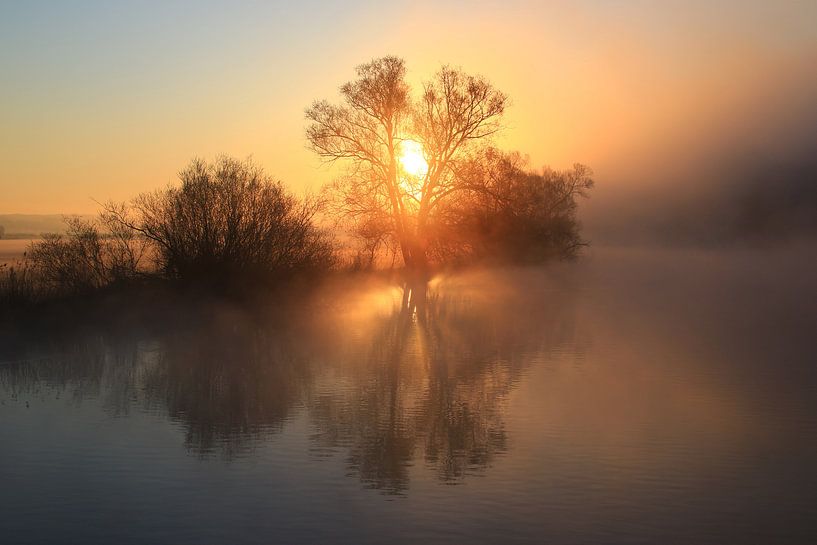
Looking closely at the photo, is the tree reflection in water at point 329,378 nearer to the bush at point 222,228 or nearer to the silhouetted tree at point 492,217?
the bush at point 222,228

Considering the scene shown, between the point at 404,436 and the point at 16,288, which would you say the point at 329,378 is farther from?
the point at 16,288

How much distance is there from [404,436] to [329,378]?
161 inches

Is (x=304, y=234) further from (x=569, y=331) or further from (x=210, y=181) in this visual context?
(x=569, y=331)

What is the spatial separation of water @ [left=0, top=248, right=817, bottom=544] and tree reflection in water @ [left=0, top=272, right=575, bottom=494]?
55 millimetres

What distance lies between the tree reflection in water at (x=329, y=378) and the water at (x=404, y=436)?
5cm

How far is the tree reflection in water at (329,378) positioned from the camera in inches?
372

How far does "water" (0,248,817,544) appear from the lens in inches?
271

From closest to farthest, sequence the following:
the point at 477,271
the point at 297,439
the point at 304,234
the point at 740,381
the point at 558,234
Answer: the point at 297,439, the point at 740,381, the point at 304,234, the point at 477,271, the point at 558,234

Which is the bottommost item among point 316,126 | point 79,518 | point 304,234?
point 79,518

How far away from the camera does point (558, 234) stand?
5862 cm

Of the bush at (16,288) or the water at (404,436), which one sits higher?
the bush at (16,288)

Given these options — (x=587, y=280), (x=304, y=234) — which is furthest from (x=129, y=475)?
(x=587, y=280)

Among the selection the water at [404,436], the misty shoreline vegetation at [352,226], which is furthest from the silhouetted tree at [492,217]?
the water at [404,436]

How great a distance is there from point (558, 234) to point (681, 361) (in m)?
43.1
